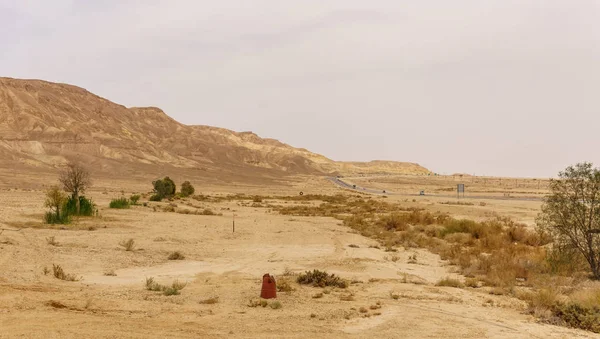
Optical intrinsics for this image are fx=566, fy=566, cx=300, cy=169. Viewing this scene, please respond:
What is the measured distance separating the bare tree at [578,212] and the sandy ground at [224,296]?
146 inches

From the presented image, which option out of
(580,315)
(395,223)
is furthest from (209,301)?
(395,223)

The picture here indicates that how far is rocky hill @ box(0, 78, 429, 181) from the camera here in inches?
4505

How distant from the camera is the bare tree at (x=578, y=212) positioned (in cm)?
1709

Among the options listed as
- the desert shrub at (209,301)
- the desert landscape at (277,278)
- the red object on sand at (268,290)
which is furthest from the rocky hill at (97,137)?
the red object on sand at (268,290)

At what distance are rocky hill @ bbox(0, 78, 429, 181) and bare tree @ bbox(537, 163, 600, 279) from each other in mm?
100638

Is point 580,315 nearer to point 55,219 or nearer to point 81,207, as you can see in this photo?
point 55,219

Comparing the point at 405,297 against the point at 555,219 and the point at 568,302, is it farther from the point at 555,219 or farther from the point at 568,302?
the point at 555,219

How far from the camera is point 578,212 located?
57.4 ft

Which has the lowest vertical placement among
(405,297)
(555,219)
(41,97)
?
(405,297)

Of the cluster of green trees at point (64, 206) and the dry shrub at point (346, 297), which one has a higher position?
the cluster of green trees at point (64, 206)

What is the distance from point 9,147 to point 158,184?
7238 centimetres

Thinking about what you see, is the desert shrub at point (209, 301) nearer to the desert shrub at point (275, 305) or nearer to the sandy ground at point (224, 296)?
the sandy ground at point (224, 296)

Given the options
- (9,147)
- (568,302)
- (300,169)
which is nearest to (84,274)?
(568,302)

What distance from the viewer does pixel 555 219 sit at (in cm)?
1794
